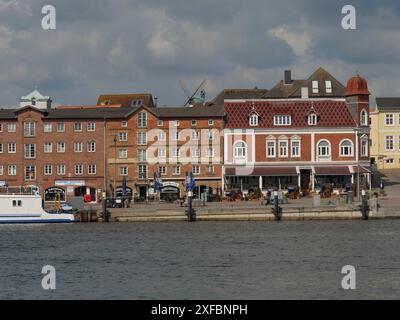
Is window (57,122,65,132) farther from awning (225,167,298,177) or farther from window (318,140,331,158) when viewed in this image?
window (318,140,331,158)

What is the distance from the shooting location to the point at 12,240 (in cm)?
7869

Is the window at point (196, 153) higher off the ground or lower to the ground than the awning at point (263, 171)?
higher

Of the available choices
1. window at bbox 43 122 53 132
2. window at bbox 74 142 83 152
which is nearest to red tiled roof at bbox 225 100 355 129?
window at bbox 74 142 83 152

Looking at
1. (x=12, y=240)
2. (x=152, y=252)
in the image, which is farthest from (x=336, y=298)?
(x=12, y=240)

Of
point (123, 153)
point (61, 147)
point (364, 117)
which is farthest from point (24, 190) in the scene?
point (364, 117)

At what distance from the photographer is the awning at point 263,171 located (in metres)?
117

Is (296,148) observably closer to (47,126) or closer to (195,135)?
(195,135)

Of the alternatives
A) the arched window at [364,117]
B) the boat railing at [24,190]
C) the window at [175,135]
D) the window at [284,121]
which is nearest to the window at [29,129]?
the window at [175,135]

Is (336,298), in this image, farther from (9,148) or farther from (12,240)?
(9,148)

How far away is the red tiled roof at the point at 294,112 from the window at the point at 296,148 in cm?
→ 174

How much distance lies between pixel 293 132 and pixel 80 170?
930 inches

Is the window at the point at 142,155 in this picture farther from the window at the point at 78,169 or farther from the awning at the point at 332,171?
the awning at the point at 332,171
